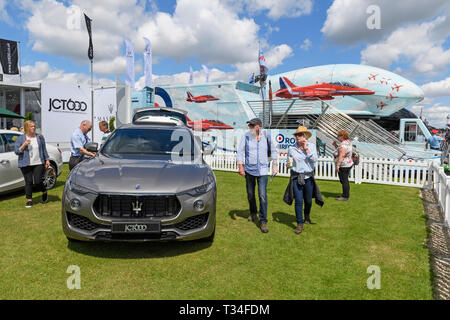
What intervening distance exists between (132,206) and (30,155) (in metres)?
3.67

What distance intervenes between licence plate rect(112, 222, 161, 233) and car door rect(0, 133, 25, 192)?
4712mm

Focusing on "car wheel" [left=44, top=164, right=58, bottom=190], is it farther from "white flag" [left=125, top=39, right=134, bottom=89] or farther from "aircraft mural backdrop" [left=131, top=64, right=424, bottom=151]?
"white flag" [left=125, top=39, right=134, bottom=89]

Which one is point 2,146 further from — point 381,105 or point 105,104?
point 381,105

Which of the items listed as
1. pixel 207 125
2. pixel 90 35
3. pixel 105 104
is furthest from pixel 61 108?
pixel 207 125

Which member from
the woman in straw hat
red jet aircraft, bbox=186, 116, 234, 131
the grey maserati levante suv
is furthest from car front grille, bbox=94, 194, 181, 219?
red jet aircraft, bbox=186, 116, 234, 131

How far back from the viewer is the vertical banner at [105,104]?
1452 cm

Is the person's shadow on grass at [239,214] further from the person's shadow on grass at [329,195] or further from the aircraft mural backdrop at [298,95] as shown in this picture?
the aircraft mural backdrop at [298,95]

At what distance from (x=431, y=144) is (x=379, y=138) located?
2.96 metres

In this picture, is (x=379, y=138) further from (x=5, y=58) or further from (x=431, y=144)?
(x=5, y=58)

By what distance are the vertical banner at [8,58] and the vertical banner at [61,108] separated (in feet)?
12.7

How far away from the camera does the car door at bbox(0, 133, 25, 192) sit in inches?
259

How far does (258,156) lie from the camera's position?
491cm

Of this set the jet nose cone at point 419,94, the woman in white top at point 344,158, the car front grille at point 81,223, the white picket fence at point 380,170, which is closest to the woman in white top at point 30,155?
the car front grille at point 81,223

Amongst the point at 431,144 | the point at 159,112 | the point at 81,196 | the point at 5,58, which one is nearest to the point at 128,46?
the point at 5,58
